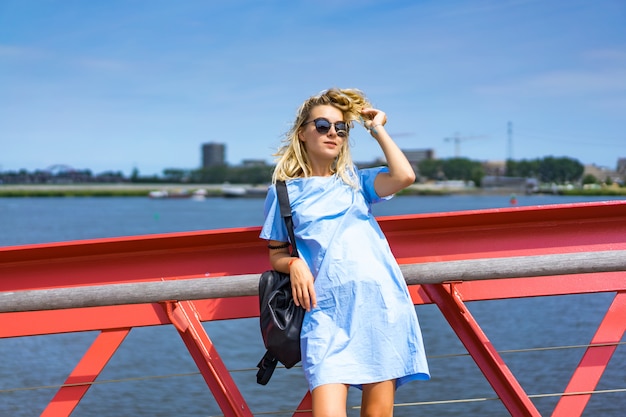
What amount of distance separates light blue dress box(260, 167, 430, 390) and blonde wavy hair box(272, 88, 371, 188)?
6.3 inches

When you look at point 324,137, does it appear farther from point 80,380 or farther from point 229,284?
point 80,380

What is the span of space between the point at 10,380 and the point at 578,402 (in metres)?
8.49

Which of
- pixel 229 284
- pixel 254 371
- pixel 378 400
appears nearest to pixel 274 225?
pixel 229 284

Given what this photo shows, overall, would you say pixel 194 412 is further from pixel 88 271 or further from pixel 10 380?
→ pixel 88 271

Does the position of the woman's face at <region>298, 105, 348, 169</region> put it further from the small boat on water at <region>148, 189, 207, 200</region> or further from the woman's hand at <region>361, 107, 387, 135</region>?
the small boat on water at <region>148, 189, 207, 200</region>

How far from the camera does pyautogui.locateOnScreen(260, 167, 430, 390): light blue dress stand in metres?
2.56

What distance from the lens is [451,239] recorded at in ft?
10.5

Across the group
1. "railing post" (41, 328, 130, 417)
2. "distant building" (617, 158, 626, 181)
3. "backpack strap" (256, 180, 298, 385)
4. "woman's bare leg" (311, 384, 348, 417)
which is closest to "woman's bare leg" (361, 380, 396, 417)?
"woman's bare leg" (311, 384, 348, 417)

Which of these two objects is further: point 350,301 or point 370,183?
point 370,183

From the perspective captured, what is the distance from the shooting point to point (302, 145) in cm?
294

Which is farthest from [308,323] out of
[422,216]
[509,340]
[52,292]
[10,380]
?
[509,340]

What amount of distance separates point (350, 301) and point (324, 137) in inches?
25.4

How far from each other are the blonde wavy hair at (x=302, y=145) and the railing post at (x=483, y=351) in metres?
0.62

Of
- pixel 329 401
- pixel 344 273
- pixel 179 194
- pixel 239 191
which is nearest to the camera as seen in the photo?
pixel 329 401
